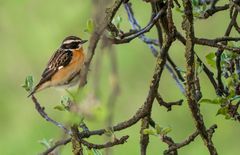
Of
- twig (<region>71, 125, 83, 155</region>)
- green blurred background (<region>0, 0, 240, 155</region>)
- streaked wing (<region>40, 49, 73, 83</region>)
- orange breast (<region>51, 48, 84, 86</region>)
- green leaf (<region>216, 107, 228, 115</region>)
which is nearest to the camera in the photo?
twig (<region>71, 125, 83, 155</region>)

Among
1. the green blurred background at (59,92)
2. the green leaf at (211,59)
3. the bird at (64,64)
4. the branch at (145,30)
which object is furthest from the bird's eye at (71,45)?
the green blurred background at (59,92)

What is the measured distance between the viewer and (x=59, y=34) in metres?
7.57

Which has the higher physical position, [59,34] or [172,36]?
[172,36]

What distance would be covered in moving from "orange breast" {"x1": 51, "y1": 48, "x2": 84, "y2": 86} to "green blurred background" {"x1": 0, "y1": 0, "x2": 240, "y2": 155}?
178cm

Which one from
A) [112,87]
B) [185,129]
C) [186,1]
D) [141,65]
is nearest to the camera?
[112,87]

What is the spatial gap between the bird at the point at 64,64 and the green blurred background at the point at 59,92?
167 centimetres

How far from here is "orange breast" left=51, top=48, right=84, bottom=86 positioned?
3.69m

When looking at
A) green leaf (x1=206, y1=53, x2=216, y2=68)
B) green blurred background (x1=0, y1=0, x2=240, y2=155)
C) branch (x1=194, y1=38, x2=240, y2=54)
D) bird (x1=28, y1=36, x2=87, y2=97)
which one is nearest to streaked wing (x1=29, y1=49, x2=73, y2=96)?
bird (x1=28, y1=36, x2=87, y2=97)

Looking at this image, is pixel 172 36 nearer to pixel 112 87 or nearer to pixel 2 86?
pixel 112 87

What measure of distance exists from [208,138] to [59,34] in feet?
16.8

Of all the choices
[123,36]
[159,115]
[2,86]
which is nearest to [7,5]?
[2,86]

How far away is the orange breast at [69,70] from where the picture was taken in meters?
3.69

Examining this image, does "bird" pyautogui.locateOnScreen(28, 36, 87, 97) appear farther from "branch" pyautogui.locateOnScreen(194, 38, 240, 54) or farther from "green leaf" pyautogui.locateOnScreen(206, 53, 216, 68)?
"branch" pyautogui.locateOnScreen(194, 38, 240, 54)

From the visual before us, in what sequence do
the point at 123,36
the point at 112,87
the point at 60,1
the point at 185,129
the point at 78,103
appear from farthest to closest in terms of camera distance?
1. the point at 60,1
2. the point at 185,129
3. the point at 123,36
4. the point at 78,103
5. the point at 112,87
